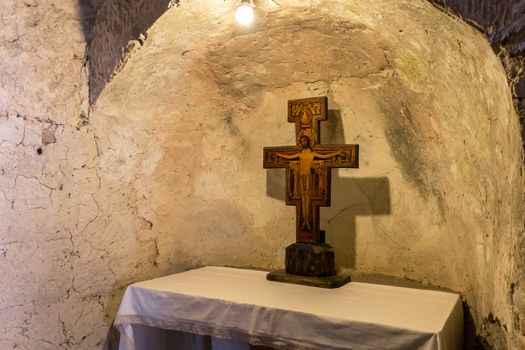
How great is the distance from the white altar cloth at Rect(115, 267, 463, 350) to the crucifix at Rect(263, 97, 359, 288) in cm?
10

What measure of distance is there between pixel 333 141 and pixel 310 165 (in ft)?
0.97

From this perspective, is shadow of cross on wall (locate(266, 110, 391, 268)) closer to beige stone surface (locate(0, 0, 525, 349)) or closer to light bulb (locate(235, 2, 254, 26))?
beige stone surface (locate(0, 0, 525, 349))

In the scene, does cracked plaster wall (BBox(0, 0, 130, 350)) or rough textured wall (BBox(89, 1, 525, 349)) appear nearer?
rough textured wall (BBox(89, 1, 525, 349))

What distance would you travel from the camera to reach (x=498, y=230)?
1255mm

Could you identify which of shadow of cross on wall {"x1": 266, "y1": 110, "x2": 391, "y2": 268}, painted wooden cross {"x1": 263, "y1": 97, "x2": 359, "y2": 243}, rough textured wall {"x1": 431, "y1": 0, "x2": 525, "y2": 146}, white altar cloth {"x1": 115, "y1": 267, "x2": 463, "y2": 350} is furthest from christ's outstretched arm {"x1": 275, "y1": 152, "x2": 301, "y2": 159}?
rough textured wall {"x1": 431, "y1": 0, "x2": 525, "y2": 146}

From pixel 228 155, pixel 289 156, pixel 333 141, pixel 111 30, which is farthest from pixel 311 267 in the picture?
pixel 111 30

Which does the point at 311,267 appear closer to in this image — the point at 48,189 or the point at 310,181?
the point at 310,181

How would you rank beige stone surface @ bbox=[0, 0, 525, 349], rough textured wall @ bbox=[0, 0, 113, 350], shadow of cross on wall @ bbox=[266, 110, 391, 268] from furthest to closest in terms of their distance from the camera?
shadow of cross on wall @ bbox=[266, 110, 391, 268], rough textured wall @ bbox=[0, 0, 113, 350], beige stone surface @ bbox=[0, 0, 525, 349]

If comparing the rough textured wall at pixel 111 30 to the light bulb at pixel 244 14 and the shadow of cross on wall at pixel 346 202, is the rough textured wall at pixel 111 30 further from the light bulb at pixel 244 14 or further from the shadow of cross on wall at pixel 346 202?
the shadow of cross on wall at pixel 346 202

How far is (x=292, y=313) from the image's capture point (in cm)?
140

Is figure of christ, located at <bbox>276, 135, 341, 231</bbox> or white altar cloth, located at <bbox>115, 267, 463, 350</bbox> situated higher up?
figure of christ, located at <bbox>276, 135, 341, 231</bbox>

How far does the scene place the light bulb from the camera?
171 cm

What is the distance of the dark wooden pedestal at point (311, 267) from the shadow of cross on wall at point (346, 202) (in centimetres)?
28

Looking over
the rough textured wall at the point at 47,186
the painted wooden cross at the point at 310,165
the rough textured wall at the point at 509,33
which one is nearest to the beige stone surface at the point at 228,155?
the rough textured wall at the point at 47,186
